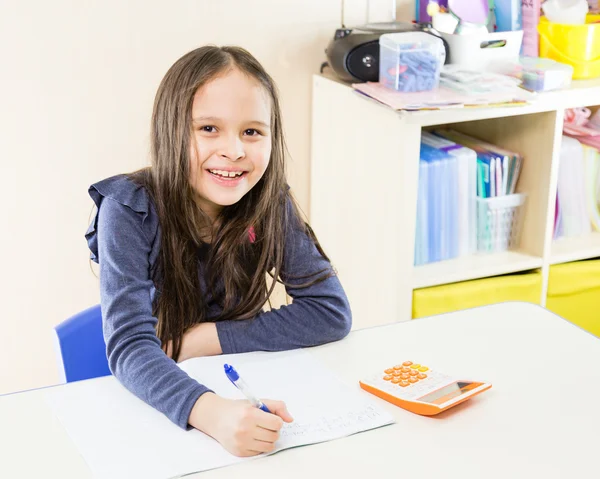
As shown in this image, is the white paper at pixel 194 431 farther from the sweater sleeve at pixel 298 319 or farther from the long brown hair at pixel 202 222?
the long brown hair at pixel 202 222

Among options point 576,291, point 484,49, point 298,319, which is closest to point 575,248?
point 576,291

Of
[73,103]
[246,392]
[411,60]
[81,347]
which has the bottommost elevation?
[81,347]

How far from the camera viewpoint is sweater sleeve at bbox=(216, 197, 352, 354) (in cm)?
130

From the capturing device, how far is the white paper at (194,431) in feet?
3.23

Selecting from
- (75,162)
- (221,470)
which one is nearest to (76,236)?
(75,162)

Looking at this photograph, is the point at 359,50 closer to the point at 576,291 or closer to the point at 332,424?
the point at 576,291

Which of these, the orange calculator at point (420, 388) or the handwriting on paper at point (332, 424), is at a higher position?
the orange calculator at point (420, 388)

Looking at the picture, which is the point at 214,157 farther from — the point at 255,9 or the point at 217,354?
the point at 255,9

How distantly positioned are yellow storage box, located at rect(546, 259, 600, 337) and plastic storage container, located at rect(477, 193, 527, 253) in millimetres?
147

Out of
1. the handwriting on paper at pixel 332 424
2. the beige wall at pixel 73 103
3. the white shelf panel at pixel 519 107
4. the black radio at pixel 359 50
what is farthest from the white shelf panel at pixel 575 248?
the handwriting on paper at pixel 332 424

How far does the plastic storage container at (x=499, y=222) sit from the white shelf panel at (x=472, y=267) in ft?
0.09

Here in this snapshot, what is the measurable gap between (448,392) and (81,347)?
2.05 ft

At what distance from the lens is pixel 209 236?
4.66 ft

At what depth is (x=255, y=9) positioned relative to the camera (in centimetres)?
216
